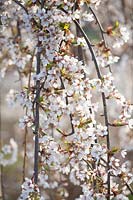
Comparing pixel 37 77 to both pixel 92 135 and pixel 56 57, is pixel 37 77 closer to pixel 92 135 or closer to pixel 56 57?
pixel 56 57

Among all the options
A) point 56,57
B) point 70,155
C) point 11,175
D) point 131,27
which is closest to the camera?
point 56,57

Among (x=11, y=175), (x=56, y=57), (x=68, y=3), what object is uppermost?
(x=68, y=3)

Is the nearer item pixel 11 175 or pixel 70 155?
pixel 70 155

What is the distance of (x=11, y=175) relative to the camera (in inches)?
187

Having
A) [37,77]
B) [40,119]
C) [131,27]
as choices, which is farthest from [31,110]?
[131,27]

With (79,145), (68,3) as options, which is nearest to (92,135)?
(79,145)

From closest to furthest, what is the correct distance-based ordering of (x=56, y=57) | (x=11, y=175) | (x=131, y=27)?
(x=56, y=57) < (x=131, y=27) < (x=11, y=175)

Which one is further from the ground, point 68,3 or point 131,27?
point 131,27

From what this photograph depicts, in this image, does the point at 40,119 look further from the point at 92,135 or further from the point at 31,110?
the point at 92,135

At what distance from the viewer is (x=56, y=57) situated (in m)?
1.81

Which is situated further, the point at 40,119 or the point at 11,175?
the point at 11,175

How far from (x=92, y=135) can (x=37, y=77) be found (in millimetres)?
263

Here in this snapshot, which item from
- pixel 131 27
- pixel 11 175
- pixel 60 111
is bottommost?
pixel 11 175

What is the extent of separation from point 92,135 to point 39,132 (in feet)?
0.61
